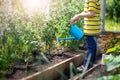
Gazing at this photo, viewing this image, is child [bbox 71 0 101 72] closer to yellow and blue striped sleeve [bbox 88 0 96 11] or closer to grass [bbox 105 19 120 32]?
yellow and blue striped sleeve [bbox 88 0 96 11]

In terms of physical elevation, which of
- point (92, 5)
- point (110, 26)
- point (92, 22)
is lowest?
point (110, 26)

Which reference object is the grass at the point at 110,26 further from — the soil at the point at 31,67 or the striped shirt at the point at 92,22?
the striped shirt at the point at 92,22

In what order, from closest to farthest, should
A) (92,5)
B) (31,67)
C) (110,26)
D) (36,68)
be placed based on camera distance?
1. (36,68)
2. (31,67)
3. (92,5)
4. (110,26)

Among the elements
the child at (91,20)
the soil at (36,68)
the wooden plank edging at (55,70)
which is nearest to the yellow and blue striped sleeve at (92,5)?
the child at (91,20)

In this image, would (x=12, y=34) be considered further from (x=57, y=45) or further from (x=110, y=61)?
(x=110, y=61)

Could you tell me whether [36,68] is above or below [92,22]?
below

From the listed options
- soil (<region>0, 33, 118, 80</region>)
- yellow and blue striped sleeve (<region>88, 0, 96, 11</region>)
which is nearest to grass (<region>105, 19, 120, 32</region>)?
soil (<region>0, 33, 118, 80</region>)

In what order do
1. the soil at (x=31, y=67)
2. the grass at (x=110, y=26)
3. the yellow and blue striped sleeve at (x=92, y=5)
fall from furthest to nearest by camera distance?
the grass at (x=110, y=26) < the yellow and blue striped sleeve at (x=92, y=5) < the soil at (x=31, y=67)

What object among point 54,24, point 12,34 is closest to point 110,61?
point 12,34

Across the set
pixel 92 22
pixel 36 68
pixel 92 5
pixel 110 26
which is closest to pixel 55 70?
pixel 36 68

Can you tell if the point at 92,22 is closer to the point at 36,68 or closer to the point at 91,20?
the point at 91,20

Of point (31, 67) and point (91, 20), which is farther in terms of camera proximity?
point (91, 20)

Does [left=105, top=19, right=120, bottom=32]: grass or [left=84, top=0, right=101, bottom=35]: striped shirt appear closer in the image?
[left=84, top=0, right=101, bottom=35]: striped shirt

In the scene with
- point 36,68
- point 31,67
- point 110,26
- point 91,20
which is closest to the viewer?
point 36,68
